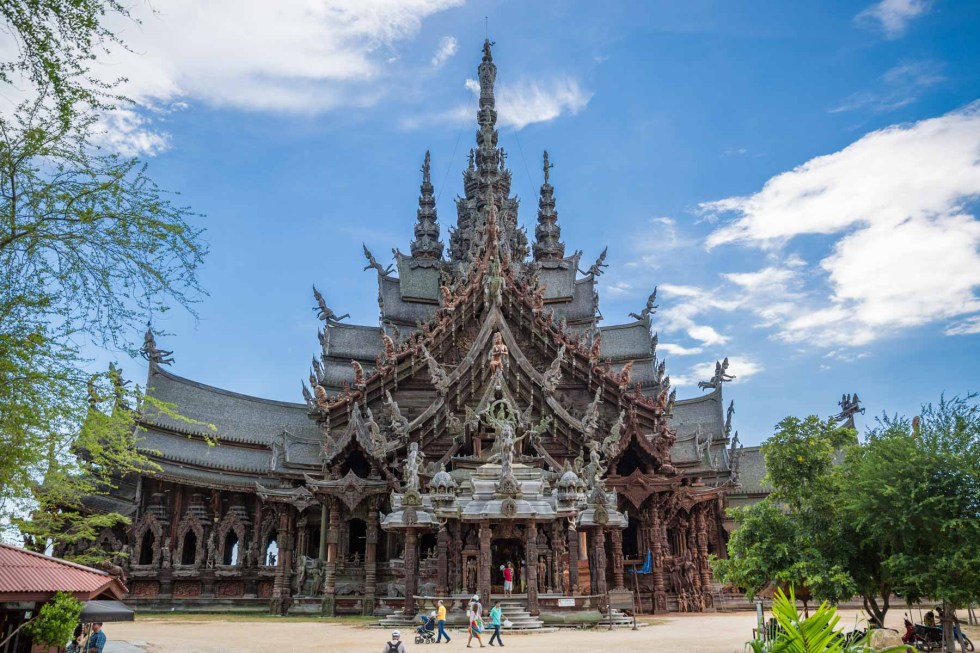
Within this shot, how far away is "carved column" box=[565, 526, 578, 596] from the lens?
1971cm

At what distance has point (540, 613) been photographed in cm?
1819

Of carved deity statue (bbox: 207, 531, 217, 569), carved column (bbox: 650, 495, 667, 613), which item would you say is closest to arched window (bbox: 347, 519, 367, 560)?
carved deity statue (bbox: 207, 531, 217, 569)

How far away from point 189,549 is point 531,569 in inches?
741

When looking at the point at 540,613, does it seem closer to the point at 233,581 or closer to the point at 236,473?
the point at 233,581

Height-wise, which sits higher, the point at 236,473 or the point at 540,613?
the point at 236,473

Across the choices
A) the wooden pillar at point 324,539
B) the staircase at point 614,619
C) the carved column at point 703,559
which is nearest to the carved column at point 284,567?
the wooden pillar at point 324,539

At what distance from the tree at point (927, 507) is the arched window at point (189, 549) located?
84.5 feet

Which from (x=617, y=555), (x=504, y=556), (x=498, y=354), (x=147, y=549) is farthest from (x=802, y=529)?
(x=147, y=549)

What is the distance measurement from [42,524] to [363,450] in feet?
31.5

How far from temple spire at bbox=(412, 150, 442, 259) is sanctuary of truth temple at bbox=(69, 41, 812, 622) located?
7256mm

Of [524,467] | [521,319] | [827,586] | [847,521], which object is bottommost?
[827,586]

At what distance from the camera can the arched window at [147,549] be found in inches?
1167

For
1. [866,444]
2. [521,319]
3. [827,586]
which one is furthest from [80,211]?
[521,319]

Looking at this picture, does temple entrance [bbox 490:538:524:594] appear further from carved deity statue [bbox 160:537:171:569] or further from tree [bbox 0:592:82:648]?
carved deity statue [bbox 160:537:171:569]
